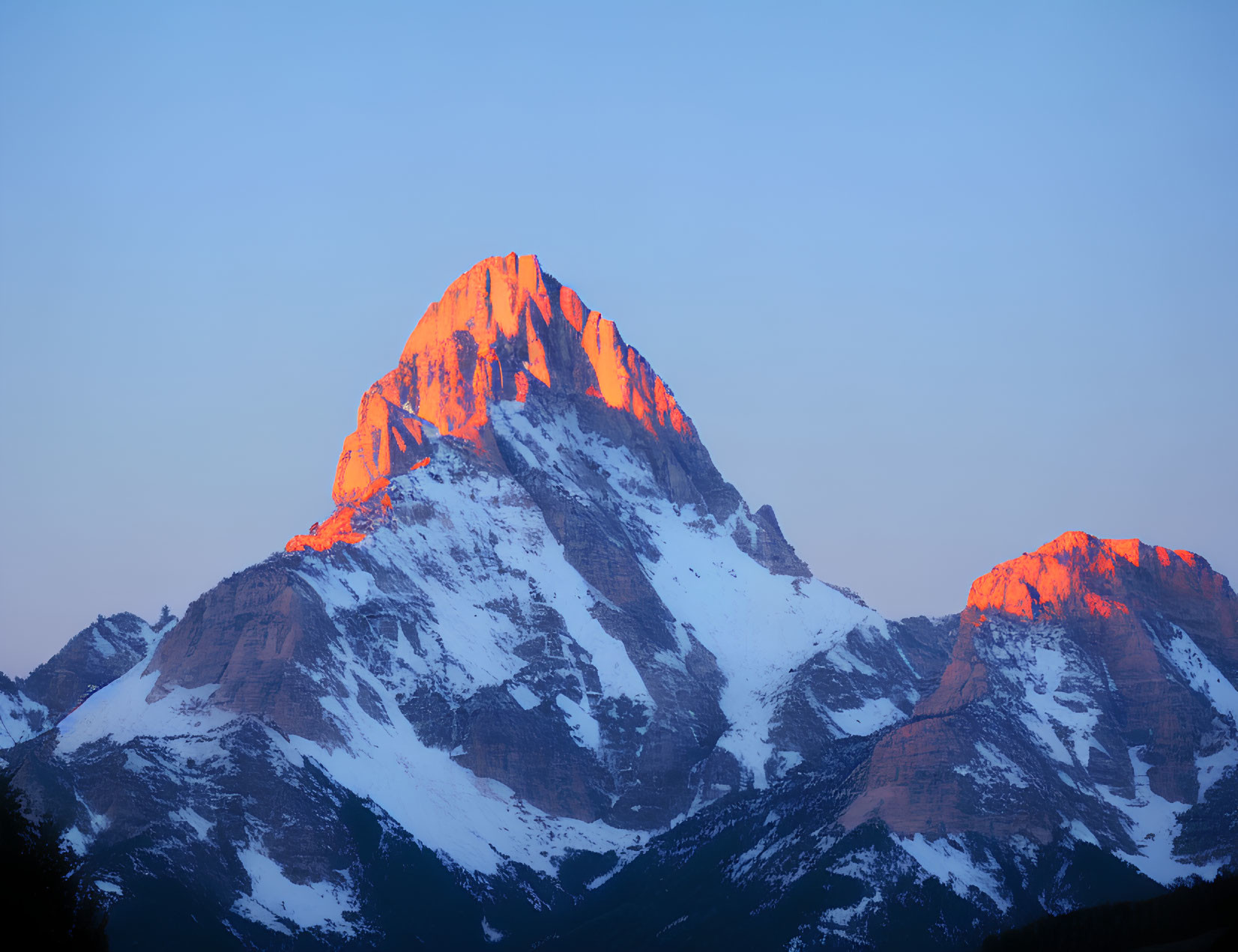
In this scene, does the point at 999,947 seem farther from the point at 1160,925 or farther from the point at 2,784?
the point at 2,784

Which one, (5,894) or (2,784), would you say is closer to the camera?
(5,894)

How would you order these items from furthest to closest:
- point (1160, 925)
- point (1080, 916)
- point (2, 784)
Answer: point (1080, 916) < point (1160, 925) < point (2, 784)

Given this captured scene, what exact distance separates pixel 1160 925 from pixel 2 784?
93277 mm

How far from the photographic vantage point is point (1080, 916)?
557 feet

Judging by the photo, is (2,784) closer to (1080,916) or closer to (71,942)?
(71,942)

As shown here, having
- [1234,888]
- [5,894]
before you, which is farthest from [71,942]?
[1234,888]

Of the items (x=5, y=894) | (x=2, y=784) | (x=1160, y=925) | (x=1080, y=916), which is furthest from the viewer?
(x=1080, y=916)

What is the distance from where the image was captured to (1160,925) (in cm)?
15412

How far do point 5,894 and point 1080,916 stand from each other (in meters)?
103

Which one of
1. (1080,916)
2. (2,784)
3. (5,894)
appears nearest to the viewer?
(5,894)

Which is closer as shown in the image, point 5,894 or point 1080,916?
point 5,894

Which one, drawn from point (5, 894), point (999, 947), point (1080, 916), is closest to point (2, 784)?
point (5, 894)

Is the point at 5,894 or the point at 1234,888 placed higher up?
the point at 1234,888

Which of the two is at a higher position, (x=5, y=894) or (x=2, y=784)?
(x=2, y=784)
